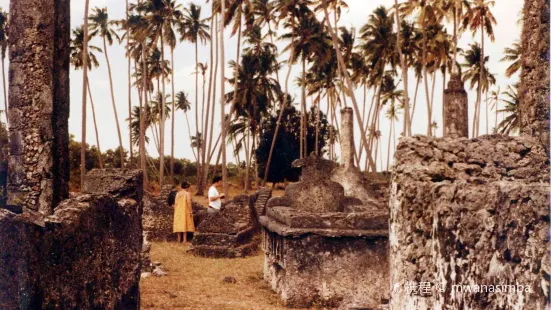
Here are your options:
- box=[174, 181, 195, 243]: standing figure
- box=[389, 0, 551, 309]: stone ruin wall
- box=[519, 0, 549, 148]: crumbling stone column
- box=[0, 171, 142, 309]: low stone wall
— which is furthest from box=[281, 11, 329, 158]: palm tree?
box=[389, 0, 551, 309]: stone ruin wall

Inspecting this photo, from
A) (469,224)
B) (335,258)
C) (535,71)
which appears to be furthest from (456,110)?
(469,224)

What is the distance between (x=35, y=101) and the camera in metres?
7.60

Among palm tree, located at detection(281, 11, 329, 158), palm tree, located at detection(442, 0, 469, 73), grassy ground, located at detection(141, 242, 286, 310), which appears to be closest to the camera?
grassy ground, located at detection(141, 242, 286, 310)

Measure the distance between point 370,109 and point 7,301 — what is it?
1950 inches

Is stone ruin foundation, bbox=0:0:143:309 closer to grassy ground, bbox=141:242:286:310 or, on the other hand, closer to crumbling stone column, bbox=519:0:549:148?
grassy ground, bbox=141:242:286:310

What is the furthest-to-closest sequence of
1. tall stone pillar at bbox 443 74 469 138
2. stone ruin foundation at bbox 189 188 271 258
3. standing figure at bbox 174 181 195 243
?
standing figure at bbox 174 181 195 243 < stone ruin foundation at bbox 189 188 271 258 < tall stone pillar at bbox 443 74 469 138

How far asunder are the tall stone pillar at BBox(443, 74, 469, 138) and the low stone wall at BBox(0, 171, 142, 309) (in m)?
7.39

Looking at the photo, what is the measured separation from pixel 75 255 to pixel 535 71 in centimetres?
714

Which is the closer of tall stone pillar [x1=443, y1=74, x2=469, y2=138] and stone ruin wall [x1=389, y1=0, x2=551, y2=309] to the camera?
stone ruin wall [x1=389, y1=0, x2=551, y2=309]

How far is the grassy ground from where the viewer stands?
8.75 meters

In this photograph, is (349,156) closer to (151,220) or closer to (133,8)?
(151,220)

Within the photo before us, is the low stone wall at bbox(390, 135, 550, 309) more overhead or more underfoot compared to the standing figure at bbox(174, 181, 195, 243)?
more overhead

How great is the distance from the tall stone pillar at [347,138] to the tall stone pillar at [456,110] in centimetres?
256

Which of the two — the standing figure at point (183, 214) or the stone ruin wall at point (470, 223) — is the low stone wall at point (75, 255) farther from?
the standing figure at point (183, 214)
